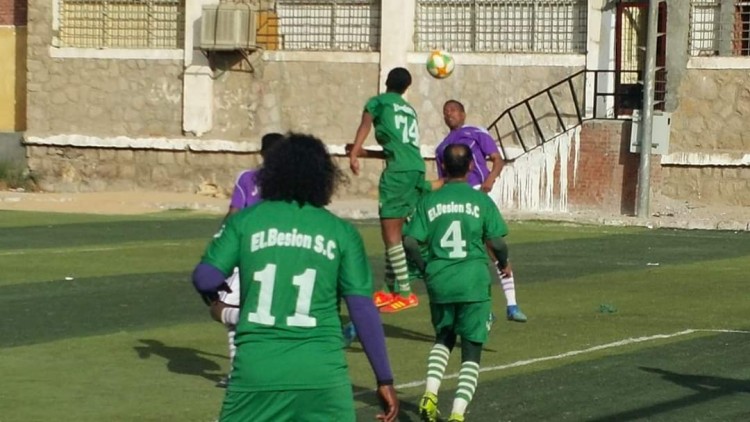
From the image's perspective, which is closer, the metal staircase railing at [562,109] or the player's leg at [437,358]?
the player's leg at [437,358]

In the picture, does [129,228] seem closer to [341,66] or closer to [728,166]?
[341,66]

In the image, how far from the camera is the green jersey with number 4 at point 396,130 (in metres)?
14.2

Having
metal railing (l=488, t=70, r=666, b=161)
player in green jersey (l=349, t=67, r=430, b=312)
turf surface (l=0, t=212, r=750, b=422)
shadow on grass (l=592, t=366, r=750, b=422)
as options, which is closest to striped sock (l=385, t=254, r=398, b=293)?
player in green jersey (l=349, t=67, r=430, b=312)

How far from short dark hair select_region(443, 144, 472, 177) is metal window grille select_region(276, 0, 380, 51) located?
23.4 m

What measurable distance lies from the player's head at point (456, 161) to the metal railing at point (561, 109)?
20971 mm

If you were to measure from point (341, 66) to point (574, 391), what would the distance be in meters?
22.6

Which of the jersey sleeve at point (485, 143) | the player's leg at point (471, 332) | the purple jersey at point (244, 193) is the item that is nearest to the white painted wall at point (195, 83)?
the jersey sleeve at point (485, 143)

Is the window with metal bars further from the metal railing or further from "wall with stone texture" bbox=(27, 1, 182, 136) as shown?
"wall with stone texture" bbox=(27, 1, 182, 136)

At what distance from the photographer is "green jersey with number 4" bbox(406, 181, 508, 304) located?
9.84 metres

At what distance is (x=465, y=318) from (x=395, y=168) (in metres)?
4.69

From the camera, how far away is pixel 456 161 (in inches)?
393

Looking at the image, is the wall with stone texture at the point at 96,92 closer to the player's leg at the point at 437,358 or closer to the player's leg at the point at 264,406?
the player's leg at the point at 437,358

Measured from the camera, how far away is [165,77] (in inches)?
1355

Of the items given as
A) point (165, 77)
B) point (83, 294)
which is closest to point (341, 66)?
point (165, 77)
